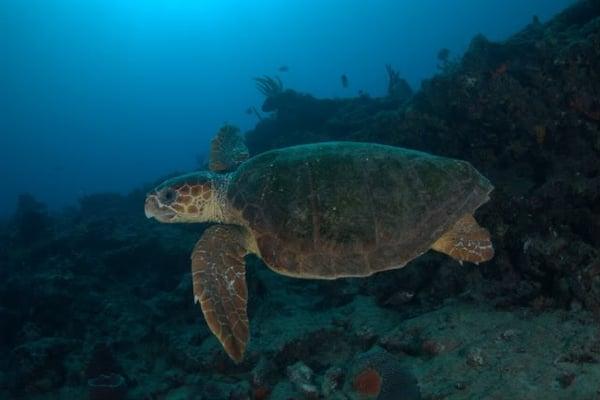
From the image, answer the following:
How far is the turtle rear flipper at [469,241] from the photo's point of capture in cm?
457

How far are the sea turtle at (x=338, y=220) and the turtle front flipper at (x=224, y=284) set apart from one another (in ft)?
0.04

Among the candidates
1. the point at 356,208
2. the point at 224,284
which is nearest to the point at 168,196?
the point at 224,284

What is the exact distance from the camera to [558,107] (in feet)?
22.0

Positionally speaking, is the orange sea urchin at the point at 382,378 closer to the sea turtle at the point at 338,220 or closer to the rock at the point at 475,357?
the rock at the point at 475,357

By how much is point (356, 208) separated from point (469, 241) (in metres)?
1.43

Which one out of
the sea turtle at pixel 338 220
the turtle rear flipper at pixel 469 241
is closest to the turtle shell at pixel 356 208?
the sea turtle at pixel 338 220

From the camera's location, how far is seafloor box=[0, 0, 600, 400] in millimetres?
3773

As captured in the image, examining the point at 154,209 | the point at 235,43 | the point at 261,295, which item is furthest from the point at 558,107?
the point at 235,43

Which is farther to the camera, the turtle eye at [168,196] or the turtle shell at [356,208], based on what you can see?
the turtle eye at [168,196]

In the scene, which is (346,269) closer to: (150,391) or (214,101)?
(150,391)

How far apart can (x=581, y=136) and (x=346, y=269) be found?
15.2 ft

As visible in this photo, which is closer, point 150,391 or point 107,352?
point 150,391

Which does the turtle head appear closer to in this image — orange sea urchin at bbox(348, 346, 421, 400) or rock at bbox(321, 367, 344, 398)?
rock at bbox(321, 367, 344, 398)

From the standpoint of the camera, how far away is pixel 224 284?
14.2 feet
